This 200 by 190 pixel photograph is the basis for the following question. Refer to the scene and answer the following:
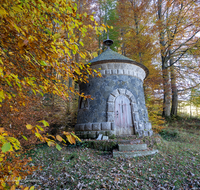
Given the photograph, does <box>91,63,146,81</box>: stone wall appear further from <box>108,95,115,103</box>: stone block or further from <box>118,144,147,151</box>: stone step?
<box>118,144,147,151</box>: stone step

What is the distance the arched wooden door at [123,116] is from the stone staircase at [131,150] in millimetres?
812

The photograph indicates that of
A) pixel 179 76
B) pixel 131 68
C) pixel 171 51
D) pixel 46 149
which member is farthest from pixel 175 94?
pixel 46 149

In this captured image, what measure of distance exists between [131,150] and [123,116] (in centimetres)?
178

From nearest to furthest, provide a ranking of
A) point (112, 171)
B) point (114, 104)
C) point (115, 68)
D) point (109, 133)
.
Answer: point (112, 171), point (109, 133), point (114, 104), point (115, 68)

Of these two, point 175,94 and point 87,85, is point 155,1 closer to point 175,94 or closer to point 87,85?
point 175,94

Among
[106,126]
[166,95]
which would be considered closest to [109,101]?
[106,126]

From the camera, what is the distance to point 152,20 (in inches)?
523

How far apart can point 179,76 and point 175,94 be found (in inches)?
71.0

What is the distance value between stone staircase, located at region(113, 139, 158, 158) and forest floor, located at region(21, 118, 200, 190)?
22 cm

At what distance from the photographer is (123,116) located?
710 cm

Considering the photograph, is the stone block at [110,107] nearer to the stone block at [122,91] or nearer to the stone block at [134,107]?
the stone block at [122,91]

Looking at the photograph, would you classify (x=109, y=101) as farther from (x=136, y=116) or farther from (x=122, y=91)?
(x=136, y=116)

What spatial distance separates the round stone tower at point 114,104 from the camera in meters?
6.96

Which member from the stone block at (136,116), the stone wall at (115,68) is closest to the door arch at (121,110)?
the stone block at (136,116)
